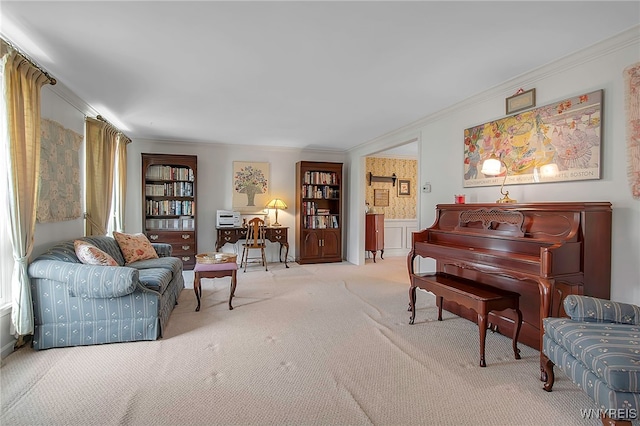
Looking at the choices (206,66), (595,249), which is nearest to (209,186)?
(206,66)

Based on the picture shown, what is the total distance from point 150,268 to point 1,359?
4.32 ft


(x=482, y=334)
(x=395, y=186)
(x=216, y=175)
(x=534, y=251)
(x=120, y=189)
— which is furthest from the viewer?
(x=395, y=186)

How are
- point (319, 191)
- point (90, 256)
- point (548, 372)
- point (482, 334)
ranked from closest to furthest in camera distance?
point (548, 372) → point (482, 334) → point (90, 256) → point (319, 191)

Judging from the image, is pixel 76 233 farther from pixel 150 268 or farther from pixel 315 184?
pixel 315 184

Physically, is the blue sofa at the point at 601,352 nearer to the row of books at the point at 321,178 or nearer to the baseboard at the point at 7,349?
the baseboard at the point at 7,349

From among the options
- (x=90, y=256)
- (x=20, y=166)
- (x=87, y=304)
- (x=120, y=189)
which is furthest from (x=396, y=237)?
(x=20, y=166)

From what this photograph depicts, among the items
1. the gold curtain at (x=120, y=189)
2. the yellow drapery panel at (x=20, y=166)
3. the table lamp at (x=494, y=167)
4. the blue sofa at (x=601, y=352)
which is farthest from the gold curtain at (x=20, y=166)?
the table lamp at (x=494, y=167)

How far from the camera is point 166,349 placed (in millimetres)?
2520

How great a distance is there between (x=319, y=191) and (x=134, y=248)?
11.7 feet

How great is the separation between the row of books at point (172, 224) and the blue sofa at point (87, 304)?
2.99 metres

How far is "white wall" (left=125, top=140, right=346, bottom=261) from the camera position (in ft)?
18.5

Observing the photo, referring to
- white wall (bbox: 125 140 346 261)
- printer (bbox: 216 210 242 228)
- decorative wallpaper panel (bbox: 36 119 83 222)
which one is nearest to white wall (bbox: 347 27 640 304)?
white wall (bbox: 125 140 346 261)

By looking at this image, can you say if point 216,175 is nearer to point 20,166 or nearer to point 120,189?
point 120,189

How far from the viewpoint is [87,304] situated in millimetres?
2545
